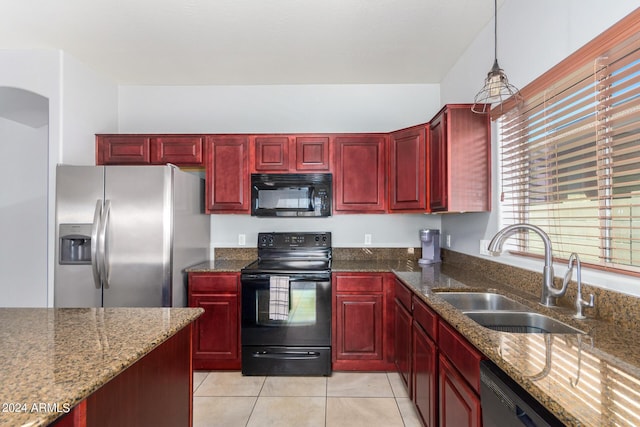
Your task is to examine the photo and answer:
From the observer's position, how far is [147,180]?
8.35 ft

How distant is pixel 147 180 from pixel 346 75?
2.04 metres

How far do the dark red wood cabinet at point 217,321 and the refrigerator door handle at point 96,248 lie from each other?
66 centimetres

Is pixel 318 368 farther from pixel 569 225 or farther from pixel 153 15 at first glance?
pixel 153 15

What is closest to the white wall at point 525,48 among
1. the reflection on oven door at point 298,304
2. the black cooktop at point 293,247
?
the black cooktop at point 293,247

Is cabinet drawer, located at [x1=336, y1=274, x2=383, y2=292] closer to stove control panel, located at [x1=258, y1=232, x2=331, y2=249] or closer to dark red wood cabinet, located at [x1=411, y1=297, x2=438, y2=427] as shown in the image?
stove control panel, located at [x1=258, y1=232, x2=331, y2=249]

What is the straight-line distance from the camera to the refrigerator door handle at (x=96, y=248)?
2439 mm

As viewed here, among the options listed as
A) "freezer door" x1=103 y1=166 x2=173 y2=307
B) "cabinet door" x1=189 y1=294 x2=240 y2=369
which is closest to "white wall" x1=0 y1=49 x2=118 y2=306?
"freezer door" x1=103 y1=166 x2=173 y2=307

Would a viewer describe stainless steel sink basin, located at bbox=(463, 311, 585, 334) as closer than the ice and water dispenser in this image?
Yes

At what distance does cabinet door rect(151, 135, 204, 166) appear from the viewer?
3031 millimetres

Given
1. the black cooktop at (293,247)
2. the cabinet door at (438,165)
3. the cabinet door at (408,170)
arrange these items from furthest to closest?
1. the black cooktop at (293,247)
2. the cabinet door at (408,170)
3. the cabinet door at (438,165)

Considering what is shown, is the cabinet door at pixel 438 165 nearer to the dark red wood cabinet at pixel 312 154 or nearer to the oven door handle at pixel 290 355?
the dark red wood cabinet at pixel 312 154

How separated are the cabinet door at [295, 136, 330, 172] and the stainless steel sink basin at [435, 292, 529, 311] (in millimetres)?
1602

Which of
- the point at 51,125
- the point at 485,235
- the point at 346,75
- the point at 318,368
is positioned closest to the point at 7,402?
the point at 318,368

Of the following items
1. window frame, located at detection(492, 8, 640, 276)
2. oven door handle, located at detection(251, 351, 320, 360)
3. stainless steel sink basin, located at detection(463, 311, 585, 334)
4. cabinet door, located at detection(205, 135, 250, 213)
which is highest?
window frame, located at detection(492, 8, 640, 276)
